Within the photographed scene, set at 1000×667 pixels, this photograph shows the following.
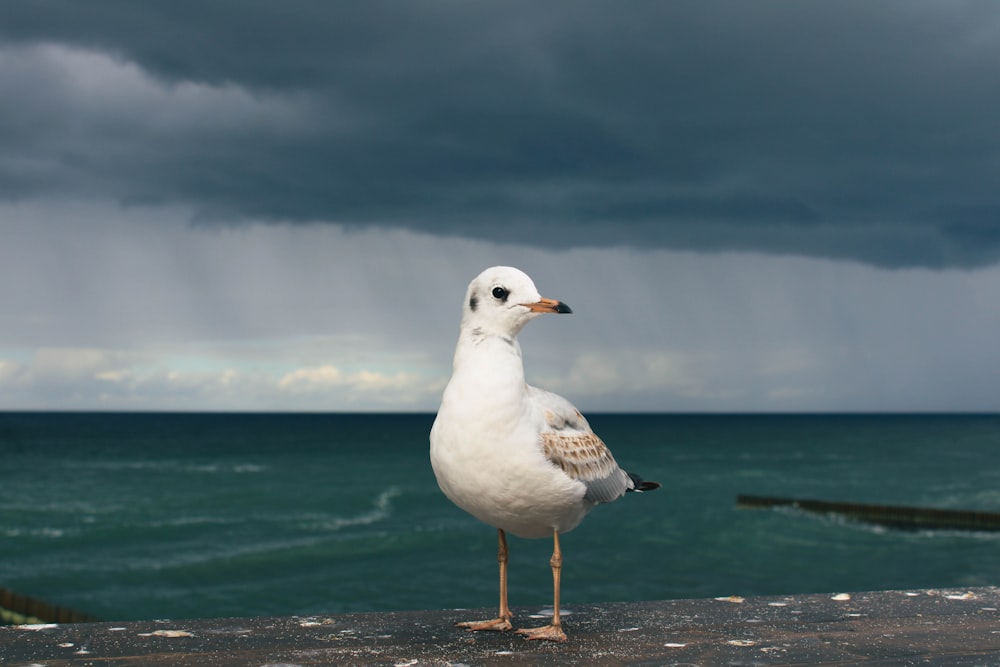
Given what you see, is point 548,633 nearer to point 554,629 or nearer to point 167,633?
point 554,629

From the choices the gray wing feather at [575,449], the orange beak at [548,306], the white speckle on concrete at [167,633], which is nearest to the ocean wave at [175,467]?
the white speckle on concrete at [167,633]

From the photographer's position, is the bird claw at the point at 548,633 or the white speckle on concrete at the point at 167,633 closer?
the bird claw at the point at 548,633

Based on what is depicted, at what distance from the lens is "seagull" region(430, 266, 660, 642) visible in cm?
500

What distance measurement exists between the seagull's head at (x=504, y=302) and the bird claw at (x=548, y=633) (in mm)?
1762

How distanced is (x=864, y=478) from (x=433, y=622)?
2878 inches

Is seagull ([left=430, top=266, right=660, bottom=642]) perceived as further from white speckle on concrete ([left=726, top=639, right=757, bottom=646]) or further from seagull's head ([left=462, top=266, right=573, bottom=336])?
white speckle on concrete ([left=726, top=639, right=757, bottom=646])

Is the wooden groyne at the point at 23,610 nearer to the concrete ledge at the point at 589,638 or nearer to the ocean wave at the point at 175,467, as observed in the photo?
the concrete ledge at the point at 589,638

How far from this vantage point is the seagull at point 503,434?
16.4 ft

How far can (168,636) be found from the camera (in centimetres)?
546

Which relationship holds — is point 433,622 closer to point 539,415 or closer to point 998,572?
point 539,415

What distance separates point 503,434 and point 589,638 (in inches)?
55.6

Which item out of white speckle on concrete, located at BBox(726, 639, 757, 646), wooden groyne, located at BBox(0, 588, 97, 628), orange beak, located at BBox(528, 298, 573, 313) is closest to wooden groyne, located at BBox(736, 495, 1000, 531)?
wooden groyne, located at BBox(0, 588, 97, 628)

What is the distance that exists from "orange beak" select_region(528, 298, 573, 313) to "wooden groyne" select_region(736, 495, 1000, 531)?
4160 centimetres

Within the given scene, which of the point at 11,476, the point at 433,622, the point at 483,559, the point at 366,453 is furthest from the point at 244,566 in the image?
the point at 366,453
